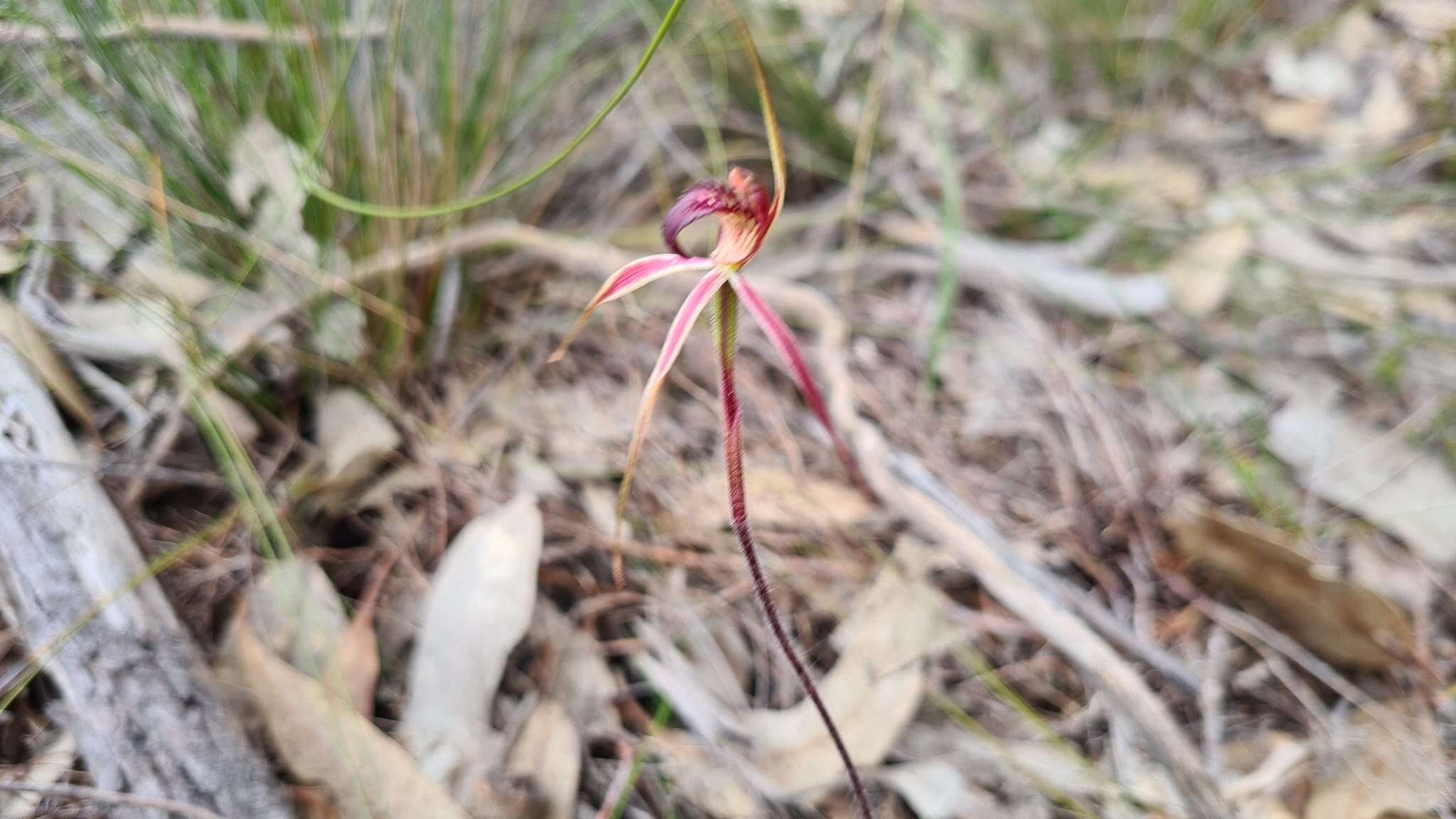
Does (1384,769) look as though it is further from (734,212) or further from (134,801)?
(134,801)

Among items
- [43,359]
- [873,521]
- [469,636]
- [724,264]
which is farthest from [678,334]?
[43,359]

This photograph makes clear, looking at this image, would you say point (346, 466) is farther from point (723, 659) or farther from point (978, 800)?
point (978, 800)

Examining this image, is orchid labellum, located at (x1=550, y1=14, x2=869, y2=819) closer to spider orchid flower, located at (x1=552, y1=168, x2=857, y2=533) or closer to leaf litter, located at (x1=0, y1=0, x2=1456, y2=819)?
spider orchid flower, located at (x1=552, y1=168, x2=857, y2=533)

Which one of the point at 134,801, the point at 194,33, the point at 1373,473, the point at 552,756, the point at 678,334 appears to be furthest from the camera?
the point at 1373,473

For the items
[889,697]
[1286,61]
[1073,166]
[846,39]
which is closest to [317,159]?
[889,697]

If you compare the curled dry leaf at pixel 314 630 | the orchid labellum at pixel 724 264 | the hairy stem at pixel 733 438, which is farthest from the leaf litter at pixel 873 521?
the orchid labellum at pixel 724 264

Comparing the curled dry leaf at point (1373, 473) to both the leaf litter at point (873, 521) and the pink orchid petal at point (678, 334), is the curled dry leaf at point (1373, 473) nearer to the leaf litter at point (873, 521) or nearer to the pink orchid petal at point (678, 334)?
the leaf litter at point (873, 521)
